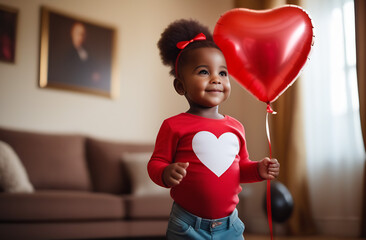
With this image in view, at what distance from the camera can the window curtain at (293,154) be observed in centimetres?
344

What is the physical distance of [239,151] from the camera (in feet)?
3.73

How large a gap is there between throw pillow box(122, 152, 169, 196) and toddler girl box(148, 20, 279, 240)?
6.36ft

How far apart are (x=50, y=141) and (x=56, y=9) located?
130 centimetres

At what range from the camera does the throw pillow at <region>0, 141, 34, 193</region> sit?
2.44 m

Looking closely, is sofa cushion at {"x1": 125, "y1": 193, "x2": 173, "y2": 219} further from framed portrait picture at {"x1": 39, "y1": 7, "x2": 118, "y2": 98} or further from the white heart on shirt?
the white heart on shirt

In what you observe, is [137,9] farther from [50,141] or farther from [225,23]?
[225,23]

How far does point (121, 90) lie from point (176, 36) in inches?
108

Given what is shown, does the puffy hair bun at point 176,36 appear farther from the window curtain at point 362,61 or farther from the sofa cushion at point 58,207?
the window curtain at point 362,61

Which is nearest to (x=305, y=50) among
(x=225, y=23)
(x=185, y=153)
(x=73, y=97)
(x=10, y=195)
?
(x=225, y=23)

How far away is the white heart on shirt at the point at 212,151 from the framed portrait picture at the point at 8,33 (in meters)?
2.79

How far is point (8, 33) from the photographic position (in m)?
3.32

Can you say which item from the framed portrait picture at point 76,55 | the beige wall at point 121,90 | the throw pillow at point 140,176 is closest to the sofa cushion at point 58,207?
the throw pillow at point 140,176

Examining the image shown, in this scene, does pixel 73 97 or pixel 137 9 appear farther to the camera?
pixel 137 9

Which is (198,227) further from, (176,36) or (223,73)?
(176,36)
